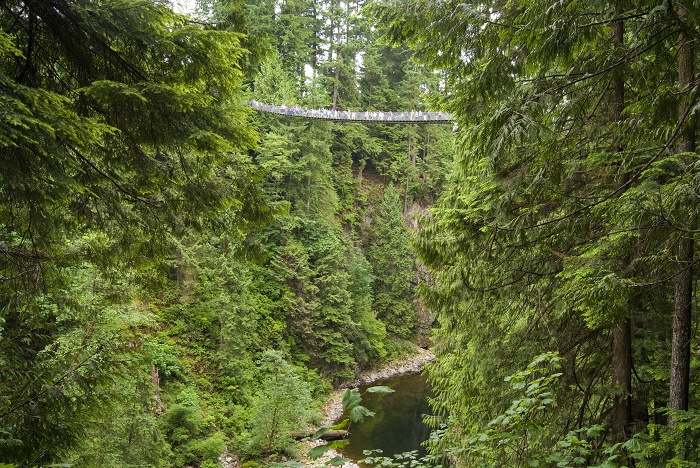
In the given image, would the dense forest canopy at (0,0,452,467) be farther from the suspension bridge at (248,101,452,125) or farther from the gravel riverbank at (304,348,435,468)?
the suspension bridge at (248,101,452,125)

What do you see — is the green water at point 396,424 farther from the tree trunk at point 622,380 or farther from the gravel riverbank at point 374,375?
the tree trunk at point 622,380

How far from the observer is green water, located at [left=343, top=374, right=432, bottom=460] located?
15523 millimetres

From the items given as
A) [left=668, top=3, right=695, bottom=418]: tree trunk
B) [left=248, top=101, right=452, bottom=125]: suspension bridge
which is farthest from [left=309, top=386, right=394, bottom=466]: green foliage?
[left=248, top=101, right=452, bottom=125]: suspension bridge

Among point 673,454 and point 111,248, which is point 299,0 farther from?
point 673,454

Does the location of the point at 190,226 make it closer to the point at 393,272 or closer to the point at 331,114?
the point at 331,114

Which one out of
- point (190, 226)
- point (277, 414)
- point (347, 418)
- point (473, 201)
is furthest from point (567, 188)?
point (277, 414)

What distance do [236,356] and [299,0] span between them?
2280 cm

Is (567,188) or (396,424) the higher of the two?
(567,188)

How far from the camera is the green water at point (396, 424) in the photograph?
50.9 ft

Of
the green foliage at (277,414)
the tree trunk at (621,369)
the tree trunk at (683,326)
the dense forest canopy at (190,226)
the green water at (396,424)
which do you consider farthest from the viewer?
the green water at (396,424)

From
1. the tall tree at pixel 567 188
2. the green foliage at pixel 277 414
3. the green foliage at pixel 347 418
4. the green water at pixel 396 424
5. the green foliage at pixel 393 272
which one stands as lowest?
the green water at pixel 396 424

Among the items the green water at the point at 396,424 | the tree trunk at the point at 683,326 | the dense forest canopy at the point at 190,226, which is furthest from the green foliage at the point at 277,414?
the tree trunk at the point at 683,326

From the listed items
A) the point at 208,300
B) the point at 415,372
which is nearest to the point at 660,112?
the point at 208,300

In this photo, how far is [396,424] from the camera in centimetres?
1764
